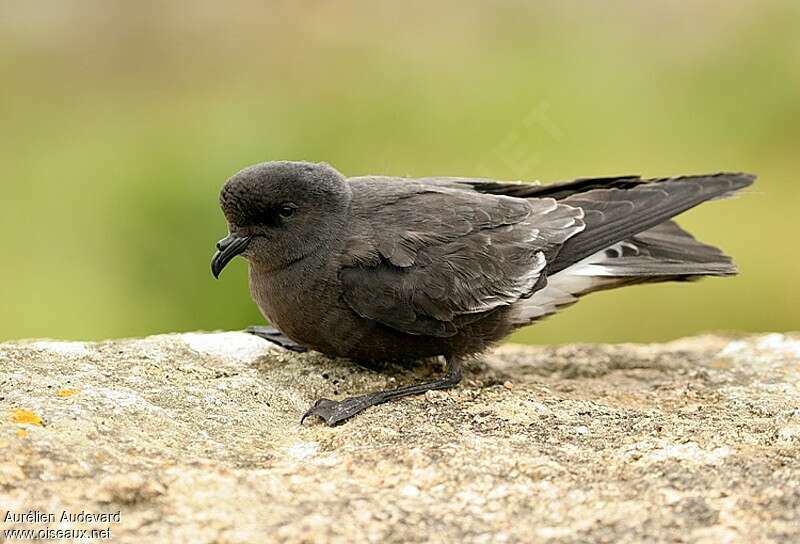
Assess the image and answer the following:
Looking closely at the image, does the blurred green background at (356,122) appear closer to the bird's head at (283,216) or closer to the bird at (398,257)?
the bird at (398,257)

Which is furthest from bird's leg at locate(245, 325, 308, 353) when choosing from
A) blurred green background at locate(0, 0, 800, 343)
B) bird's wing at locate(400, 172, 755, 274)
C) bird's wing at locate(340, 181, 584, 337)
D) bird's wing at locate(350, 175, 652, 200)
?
blurred green background at locate(0, 0, 800, 343)

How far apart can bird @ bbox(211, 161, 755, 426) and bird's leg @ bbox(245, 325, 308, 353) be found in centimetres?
1

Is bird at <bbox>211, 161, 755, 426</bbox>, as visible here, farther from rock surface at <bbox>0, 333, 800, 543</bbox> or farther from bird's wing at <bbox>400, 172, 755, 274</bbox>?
rock surface at <bbox>0, 333, 800, 543</bbox>

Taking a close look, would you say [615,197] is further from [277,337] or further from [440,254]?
[277,337]

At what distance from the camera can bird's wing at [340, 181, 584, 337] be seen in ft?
16.4

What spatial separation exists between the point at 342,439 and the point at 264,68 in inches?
321

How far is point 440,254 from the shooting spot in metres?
5.13

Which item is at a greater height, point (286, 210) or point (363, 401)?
point (286, 210)

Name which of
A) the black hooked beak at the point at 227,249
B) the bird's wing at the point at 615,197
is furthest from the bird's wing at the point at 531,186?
the black hooked beak at the point at 227,249

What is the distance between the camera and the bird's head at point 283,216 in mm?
5090

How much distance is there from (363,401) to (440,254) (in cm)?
86

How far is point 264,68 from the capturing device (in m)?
11.8

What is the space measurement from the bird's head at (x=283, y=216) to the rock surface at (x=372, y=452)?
0.55 meters

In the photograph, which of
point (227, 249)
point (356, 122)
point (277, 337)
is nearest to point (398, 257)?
point (227, 249)
